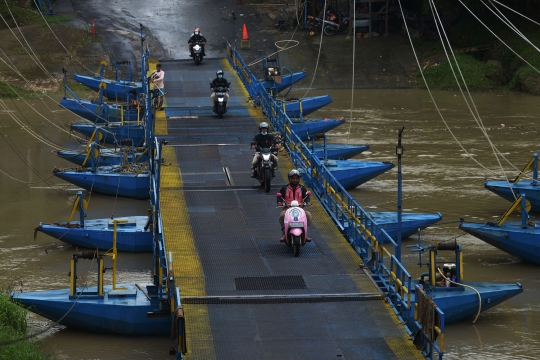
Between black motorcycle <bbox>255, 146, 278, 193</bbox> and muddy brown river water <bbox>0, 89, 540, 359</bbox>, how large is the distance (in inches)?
129

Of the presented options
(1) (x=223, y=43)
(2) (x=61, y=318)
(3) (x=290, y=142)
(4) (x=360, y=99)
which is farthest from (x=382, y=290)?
(1) (x=223, y=43)

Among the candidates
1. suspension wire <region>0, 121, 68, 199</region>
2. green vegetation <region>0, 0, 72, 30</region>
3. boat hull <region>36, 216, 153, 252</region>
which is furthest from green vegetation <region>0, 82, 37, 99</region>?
boat hull <region>36, 216, 153, 252</region>

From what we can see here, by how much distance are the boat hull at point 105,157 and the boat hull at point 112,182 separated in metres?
1.50

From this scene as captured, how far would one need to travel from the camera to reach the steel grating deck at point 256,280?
15.9 m

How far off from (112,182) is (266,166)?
7504mm

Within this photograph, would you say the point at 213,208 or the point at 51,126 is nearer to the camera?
the point at 213,208

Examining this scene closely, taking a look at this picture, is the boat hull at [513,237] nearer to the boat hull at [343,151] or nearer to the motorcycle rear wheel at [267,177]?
the motorcycle rear wheel at [267,177]

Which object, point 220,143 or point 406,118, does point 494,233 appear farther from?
point 406,118

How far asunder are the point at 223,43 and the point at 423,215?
93.2 feet

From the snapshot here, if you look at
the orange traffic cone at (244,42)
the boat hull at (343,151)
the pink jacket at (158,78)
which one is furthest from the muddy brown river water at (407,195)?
the orange traffic cone at (244,42)

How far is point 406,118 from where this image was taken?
42.9m

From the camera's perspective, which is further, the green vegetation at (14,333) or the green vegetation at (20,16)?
the green vegetation at (20,16)

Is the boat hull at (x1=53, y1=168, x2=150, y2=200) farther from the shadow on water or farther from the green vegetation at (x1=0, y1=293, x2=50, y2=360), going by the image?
the green vegetation at (x1=0, y1=293, x2=50, y2=360)

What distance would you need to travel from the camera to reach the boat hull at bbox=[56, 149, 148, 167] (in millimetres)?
32466
